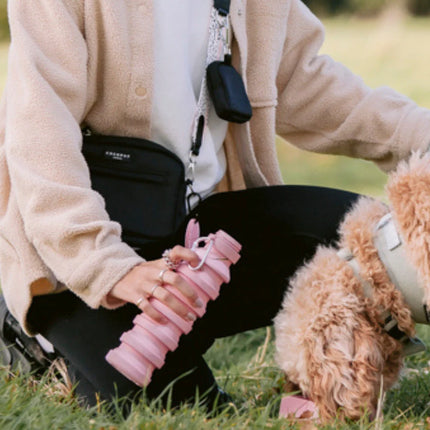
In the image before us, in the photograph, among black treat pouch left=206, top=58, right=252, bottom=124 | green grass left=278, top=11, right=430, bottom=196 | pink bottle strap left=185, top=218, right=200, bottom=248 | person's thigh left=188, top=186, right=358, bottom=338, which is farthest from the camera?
green grass left=278, top=11, right=430, bottom=196

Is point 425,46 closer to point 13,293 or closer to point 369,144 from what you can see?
point 369,144

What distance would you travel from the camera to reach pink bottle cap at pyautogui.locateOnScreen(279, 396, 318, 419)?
2041 mm

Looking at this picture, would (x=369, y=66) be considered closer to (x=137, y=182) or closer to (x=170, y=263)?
(x=137, y=182)

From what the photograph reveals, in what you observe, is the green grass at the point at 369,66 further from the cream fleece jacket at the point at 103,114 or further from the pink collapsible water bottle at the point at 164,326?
the pink collapsible water bottle at the point at 164,326

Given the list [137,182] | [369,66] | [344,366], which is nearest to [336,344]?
[344,366]

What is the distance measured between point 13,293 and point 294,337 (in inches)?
32.4

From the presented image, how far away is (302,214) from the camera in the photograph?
2475 mm

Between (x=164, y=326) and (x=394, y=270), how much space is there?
597 millimetres

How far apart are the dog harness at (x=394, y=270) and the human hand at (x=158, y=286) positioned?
0.42 metres

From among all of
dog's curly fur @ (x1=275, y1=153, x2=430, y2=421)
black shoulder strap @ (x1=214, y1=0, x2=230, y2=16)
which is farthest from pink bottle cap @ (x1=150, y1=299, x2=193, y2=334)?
black shoulder strap @ (x1=214, y1=0, x2=230, y2=16)

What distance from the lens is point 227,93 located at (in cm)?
235

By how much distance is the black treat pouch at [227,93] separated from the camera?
2.36 m

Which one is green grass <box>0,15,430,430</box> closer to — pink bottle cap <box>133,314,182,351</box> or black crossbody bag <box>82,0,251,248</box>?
pink bottle cap <box>133,314,182,351</box>

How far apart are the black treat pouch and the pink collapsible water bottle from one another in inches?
20.6
